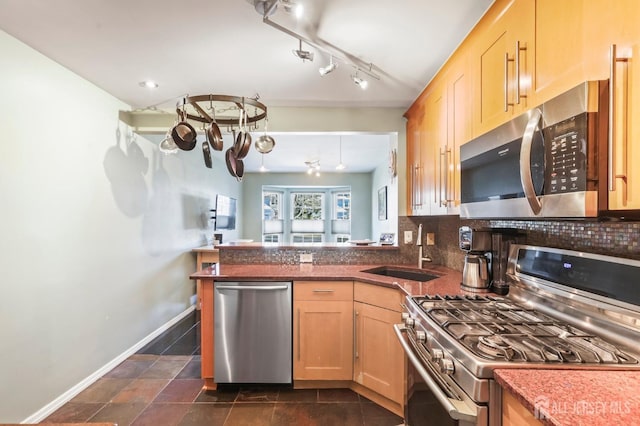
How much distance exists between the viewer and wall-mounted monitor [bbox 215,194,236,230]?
500cm

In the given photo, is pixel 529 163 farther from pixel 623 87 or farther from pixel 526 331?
pixel 526 331

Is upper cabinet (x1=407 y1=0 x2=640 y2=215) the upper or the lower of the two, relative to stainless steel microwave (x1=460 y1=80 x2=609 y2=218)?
upper

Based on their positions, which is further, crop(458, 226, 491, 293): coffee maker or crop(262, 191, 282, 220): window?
crop(262, 191, 282, 220): window

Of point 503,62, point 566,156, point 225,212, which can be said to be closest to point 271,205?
point 225,212

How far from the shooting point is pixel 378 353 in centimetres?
200

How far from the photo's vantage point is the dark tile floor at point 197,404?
1886mm

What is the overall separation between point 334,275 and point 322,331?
0.43 metres

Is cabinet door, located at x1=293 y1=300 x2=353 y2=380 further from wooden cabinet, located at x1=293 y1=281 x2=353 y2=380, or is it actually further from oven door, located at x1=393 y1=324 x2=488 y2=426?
oven door, located at x1=393 y1=324 x2=488 y2=426

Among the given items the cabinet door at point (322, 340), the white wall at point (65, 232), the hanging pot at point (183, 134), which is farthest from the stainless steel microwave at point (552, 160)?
the white wall at point (65, 232)

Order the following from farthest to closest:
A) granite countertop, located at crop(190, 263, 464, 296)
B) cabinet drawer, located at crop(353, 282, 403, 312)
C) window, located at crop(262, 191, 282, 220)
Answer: window, located at crop(262, 191, 282, 220)
cabinet drawer, located at crop(353, 282, 403, 312)
granite countertop, located at crop(190, 263, 464, 296)

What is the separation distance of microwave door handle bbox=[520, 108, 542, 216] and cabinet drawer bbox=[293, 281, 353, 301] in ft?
4.54

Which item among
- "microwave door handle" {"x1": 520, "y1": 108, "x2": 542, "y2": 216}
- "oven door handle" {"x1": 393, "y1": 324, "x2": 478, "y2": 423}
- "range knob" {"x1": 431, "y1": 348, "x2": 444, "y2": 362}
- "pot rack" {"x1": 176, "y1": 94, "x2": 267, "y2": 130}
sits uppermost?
"pot rack" {"x1": 176, "y1": 94, "x2": 267, "y2": 130}

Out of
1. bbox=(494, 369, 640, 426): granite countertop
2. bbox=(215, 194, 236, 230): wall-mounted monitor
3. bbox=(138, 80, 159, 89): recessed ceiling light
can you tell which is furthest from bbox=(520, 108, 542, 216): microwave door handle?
bbox=(215, 194, 236, 230): wall-mounted monitor

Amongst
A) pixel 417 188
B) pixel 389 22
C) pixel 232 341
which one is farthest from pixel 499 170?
pixel 232 341
